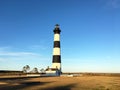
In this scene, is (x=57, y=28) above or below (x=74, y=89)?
above

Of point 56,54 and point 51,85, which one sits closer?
point 51,85

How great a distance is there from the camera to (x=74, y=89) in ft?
94.8

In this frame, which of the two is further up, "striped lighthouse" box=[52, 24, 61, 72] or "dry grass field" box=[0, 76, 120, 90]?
"striped lighthouse" box=[52, 24, 61, 72]

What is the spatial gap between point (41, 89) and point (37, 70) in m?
76.9

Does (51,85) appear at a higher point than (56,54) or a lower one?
lower

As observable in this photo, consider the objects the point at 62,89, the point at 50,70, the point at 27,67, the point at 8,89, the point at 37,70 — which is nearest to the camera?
the point at 8,89

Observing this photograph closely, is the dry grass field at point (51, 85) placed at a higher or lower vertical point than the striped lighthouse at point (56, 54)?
lower

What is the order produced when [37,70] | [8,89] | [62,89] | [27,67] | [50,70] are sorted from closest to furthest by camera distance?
[8,89]
[62,89]
[50,70]
[37,70]
[27,67]

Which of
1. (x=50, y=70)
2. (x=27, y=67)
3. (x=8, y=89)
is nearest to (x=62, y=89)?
(x=8, y=89)

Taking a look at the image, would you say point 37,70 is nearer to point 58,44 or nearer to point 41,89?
point 58,44

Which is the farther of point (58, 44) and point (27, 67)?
point (27, 67)

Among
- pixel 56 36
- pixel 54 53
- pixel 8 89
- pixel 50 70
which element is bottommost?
pixel 8 89

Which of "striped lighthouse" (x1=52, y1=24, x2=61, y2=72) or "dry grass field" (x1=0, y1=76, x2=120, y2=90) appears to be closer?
"dry grass field" (x1=0, y1=76, x2=120, y2=90)

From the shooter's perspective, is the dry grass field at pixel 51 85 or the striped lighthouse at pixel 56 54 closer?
the dry grass field at pixel 51 85
